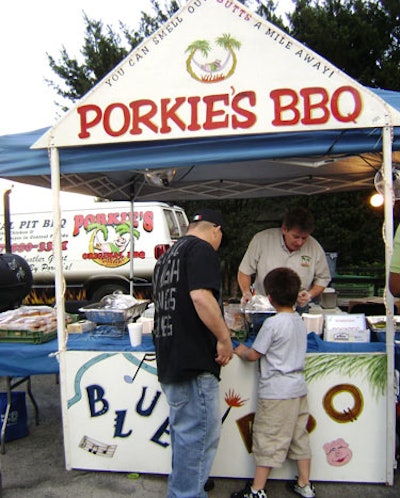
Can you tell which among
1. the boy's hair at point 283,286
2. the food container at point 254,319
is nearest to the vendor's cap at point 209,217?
the boy's hair at point 283,286

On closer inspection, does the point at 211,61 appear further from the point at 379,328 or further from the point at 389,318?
the point at 379,328

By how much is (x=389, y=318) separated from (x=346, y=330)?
12.2 inches

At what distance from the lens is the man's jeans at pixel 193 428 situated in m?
2.24

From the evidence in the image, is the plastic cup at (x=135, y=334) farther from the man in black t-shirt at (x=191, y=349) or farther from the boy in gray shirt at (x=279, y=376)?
the boy in gray shirt at (x=279, y=376)

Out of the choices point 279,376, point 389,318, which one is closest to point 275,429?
point 279,376

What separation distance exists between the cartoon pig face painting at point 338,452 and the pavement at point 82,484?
0.50 feet

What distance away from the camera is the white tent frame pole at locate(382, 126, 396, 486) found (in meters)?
2.60

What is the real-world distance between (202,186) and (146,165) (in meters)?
2.07

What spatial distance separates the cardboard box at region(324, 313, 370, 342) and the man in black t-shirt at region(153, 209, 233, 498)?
93 centimetres

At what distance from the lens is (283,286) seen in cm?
253

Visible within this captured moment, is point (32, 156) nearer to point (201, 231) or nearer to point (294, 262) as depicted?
point (201, 231)

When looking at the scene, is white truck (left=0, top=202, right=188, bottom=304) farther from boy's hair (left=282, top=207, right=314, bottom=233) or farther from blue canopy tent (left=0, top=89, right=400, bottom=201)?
boy's hair (left=282, top=207, right=314, bottom=233)

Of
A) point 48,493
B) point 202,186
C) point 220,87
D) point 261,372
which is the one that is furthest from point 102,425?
point 202,186

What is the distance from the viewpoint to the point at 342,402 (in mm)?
2799
